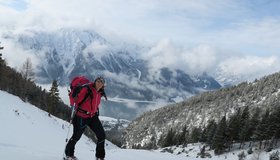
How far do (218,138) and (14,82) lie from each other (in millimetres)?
40734

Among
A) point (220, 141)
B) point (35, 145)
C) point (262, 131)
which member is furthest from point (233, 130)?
point (35, 145)

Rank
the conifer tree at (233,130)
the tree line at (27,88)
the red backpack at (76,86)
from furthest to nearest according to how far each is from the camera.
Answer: the conifer tree at (233,130)
the tree line at (27,88)
the red backpack at (76,86)

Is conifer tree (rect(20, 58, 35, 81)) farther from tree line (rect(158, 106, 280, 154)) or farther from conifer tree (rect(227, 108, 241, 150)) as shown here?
conifer tree (rect(227, 108, 241, 150))

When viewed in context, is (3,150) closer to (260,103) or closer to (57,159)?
(57,159)

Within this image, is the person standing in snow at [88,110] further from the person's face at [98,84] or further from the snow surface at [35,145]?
the snow surface at [35,145]

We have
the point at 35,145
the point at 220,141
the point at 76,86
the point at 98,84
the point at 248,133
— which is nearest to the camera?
the point at 76,86

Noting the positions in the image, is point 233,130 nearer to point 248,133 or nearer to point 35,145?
point 248,133

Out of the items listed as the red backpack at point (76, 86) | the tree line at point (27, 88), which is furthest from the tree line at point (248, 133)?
the red backpack at point (76, 86)

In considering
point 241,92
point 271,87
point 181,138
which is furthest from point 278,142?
point 241,92

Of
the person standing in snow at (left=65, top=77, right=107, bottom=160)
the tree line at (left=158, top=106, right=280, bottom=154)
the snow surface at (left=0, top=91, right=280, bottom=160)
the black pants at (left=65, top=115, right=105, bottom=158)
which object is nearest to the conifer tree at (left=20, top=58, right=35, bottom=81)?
the snow surface at (left=0, top=91, right=280, bottom=160)

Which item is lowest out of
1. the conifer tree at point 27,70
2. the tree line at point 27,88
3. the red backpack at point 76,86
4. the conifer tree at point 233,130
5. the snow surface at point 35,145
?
the snow surface at point 35,145

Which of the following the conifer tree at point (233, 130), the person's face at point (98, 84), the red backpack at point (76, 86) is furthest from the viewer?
the conifer tree at point (233, 130)

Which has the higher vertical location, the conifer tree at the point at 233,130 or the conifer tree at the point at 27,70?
the conifer tree at the point at 27,70

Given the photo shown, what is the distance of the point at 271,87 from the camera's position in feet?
577
